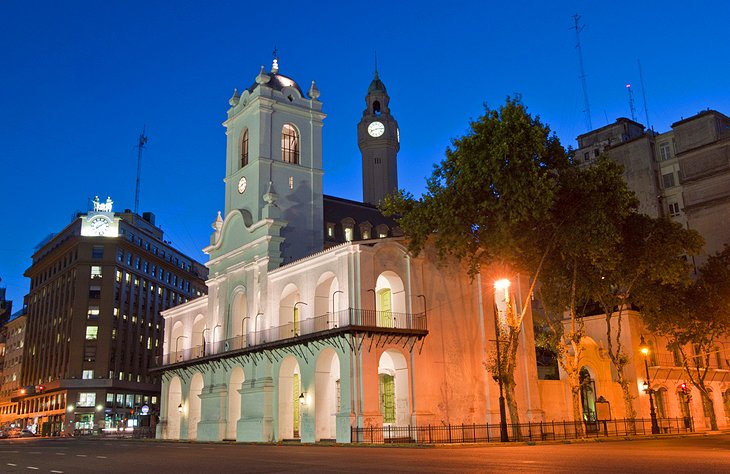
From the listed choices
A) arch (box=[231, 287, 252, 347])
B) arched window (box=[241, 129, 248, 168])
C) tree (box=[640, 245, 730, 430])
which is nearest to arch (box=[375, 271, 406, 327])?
arch (box=[231, 287, 252, 347])

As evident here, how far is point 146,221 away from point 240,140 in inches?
2599

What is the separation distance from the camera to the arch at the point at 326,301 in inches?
1555

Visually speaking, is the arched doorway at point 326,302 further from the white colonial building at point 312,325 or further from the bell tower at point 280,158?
the bell tower at point 280,158

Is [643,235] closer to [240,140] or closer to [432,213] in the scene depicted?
[432,213]

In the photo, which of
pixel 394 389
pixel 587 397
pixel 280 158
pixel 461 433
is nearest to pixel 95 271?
pixel 280 158

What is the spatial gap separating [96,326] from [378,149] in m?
46.9

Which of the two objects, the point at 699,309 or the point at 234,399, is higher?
the point at 699,309

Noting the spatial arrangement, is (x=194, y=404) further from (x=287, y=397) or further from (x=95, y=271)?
(x=95, y=271)

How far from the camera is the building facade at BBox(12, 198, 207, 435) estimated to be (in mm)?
89812

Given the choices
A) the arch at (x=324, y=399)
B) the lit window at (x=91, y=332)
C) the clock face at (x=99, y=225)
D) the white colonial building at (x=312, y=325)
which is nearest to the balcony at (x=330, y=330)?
the white colonial building at (x=312, y=325)

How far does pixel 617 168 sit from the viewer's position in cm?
3541

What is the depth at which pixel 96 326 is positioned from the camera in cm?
9225

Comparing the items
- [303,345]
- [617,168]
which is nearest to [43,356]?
[303,345]

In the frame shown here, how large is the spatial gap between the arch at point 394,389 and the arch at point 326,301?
393cm
